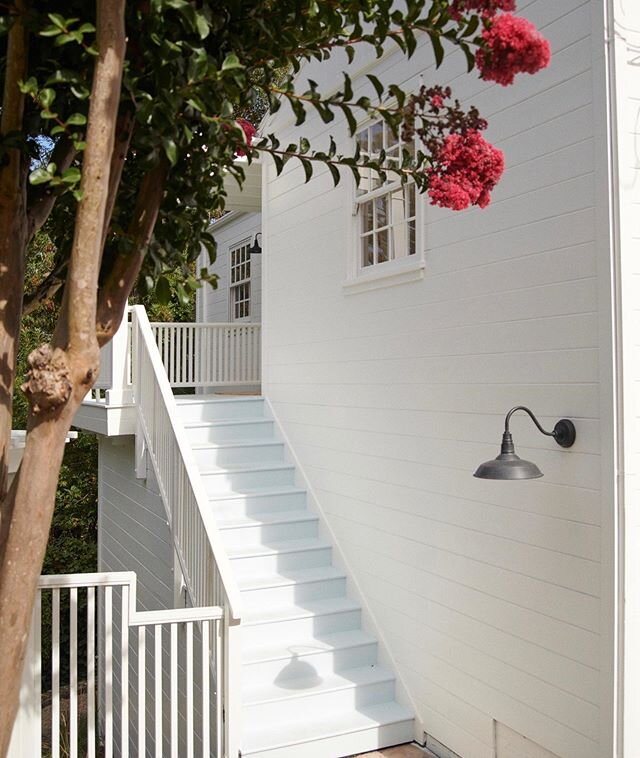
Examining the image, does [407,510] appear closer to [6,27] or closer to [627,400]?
[627,400]

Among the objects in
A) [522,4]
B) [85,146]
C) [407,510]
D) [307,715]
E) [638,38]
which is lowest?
[307,715]

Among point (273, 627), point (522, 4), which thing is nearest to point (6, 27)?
point (522, 4)

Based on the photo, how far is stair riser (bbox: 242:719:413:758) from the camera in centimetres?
492

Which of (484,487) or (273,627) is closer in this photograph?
(484,487)

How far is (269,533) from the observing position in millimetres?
6559

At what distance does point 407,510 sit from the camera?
219 inches

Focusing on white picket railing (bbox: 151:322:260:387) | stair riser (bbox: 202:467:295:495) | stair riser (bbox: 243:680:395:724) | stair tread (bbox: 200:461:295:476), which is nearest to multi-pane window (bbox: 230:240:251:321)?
white picket railing (bbox: 151:322:260:387)

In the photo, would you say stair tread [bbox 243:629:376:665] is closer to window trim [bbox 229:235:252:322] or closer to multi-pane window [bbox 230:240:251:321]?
window trim [bbox 229:235:252:322]

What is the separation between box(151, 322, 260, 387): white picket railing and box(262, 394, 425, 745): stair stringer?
6.42 ft

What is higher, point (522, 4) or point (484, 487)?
point (522, 4)

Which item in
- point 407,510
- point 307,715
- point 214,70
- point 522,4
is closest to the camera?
point 214,70

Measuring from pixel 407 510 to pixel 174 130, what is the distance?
3.82m

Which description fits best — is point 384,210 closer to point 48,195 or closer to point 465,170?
point 465,170

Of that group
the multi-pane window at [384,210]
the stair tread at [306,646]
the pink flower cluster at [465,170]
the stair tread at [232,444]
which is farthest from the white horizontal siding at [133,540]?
the pink flower cluster at [465,170]
